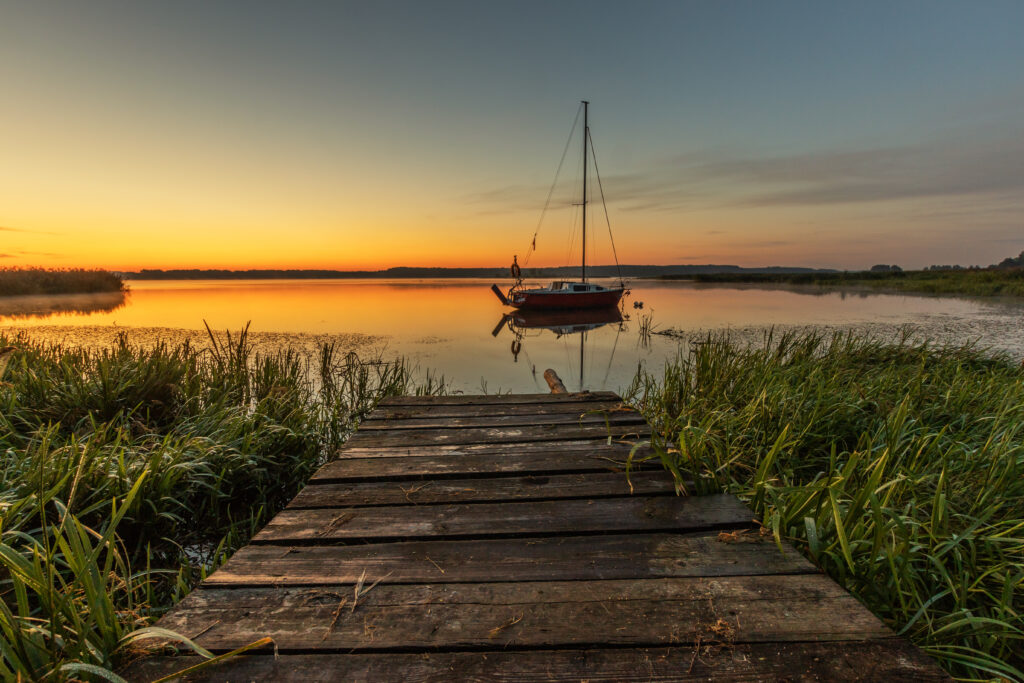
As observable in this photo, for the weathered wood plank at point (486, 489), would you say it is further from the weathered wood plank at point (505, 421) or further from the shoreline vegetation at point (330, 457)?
the weathered wood plank at point (505, 421)

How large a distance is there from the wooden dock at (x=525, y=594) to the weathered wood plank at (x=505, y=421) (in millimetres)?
985

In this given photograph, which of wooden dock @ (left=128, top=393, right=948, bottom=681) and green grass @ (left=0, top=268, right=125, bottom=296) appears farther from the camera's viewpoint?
green grass @ (left=0, top=268, right=125, bottom=296)

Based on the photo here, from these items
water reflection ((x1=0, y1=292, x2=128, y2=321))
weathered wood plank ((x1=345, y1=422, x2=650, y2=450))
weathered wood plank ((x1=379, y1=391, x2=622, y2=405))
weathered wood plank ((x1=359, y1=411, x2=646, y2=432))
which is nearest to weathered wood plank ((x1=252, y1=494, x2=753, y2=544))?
weathered wood plank ((x1=345, y1=422, x2=650, y2=450))

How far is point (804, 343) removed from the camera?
260 inches

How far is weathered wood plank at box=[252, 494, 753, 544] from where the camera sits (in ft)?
6.03

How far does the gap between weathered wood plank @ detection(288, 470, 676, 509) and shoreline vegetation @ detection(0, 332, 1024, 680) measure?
23 centimetres

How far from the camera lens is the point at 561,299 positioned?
2311cm

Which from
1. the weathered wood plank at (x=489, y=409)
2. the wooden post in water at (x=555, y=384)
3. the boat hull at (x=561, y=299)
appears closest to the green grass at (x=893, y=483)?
the weathered wood plank at (x=489, y=409)

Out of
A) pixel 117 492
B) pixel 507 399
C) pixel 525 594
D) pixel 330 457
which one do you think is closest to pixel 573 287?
pixel 507 399

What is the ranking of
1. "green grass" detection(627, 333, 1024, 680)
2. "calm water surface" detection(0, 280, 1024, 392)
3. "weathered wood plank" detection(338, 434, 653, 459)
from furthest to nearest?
1. "calm water surface" detection(0, 280, 1024, 392)
2. "weathered wood plank" detection(338, 434, 653, 459)
3. "green grass" detection(627, 333, 1024, 680)

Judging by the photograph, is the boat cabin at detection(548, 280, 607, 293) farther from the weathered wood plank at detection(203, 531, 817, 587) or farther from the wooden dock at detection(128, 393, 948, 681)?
the weathered wood plank at detection(203, 531, 817, 587)

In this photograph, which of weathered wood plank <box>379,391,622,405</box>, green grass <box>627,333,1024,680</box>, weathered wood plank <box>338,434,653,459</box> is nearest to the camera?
green grass <box>627,333,1024,680</box>

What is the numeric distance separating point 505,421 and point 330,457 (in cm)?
218

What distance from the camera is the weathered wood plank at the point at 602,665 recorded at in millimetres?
1126
